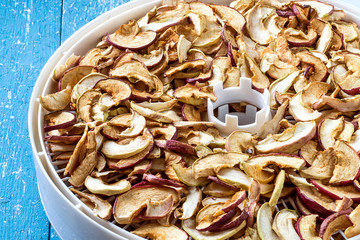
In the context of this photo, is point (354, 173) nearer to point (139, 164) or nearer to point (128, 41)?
point (139, 164)

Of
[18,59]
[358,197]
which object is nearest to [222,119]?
[358,197]

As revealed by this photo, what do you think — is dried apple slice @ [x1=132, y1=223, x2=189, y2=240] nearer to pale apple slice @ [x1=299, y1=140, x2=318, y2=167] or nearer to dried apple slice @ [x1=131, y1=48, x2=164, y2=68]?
pale apple slice @ [x1=299, y1=140, x2=318, y2=167]

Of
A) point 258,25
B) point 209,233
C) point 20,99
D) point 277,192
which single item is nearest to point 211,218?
point 209,233

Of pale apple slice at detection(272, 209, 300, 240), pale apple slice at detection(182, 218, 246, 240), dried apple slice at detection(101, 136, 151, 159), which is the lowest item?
pale apple slice at detection(182, 218, 246, 240)

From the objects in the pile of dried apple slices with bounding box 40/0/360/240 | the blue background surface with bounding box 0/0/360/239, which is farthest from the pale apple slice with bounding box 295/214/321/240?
the blue background surface with bounding box 0/0/360/239

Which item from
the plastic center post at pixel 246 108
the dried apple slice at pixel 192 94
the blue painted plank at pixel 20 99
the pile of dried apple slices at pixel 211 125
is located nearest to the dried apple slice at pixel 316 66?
the pile of dried apple slices at pixel 211 125

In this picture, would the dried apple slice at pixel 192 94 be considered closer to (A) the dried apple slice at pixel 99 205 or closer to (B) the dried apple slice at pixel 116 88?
(B) the dried apple slice at pixel 116 88

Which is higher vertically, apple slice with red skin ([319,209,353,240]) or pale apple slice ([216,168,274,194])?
pale apple slice ([216,168,274,194])
